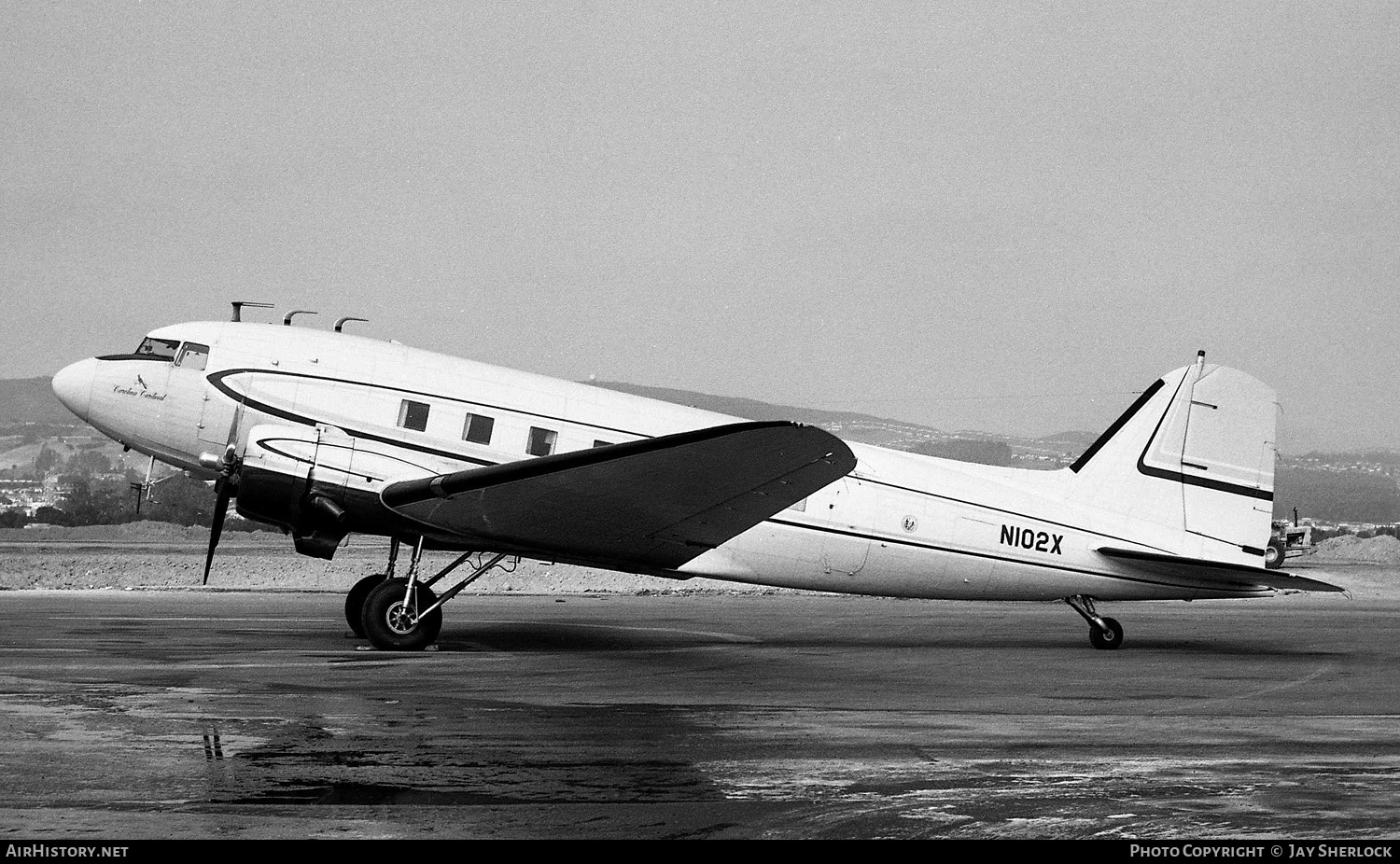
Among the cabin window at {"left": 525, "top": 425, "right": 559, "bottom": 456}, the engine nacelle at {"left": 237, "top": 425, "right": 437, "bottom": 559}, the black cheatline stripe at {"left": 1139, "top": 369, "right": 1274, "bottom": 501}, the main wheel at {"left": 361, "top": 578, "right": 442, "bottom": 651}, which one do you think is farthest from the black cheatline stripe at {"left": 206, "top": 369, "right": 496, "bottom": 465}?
the black cheatline stripe at {"left": 1139, "top": 369, "right": 1274, "bottom": 501}

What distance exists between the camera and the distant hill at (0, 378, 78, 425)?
89375mm

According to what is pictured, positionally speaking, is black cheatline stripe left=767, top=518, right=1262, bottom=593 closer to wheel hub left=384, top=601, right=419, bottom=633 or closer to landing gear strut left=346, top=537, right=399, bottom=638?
wheel hub left=384, top=601, right=419, bottom=633

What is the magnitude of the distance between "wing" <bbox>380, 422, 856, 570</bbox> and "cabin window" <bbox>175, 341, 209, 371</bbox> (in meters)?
3.14

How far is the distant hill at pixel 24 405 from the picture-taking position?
3519 inches

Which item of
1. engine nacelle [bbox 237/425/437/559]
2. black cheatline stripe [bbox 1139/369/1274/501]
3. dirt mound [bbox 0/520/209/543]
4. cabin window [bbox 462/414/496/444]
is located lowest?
dirt mound [bbox 0/520/209/543]

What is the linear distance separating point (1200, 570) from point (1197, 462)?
1.62 meters

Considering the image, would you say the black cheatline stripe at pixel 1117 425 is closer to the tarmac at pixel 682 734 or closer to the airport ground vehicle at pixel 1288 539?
the tarmac at pixel 682 734

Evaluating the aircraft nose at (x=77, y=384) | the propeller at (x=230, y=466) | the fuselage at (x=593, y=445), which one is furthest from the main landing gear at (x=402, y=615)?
the aircraft nose at (x=77, y=384)

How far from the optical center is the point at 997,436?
57.8 meters

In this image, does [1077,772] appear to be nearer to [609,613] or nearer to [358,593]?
[358,593]

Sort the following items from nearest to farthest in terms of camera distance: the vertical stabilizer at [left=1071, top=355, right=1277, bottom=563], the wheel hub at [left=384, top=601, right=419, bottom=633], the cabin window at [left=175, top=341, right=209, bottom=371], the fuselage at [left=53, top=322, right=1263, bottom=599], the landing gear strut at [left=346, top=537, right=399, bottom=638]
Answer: the wheel hub at [left=384, top=601, right=419, bottom=633]
the fuselage at [left=53, top=322, right=1263, bottom=599]
the cabin window at [left=175, top=341, right=209, bottom=371]
the landing gear strut at [left=346, top=537, right=399, bottom=638]
the vertical stabilizer at [left=1071, top=355, right=1277, bottom=563]

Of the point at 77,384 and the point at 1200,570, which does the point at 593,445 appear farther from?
the point at 1200,570

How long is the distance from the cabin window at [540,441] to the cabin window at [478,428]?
0.49 meters

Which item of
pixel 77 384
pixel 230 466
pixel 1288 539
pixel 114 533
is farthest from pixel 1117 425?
pixel 114 533
